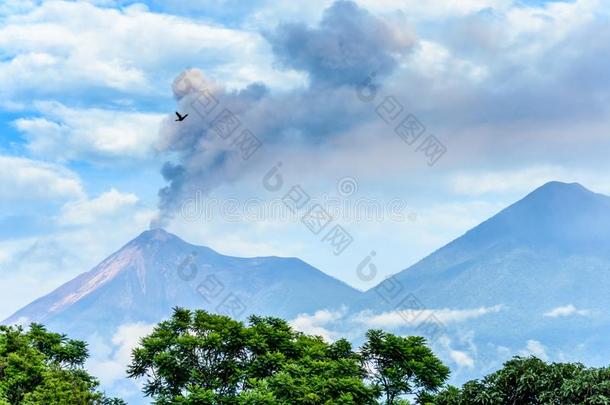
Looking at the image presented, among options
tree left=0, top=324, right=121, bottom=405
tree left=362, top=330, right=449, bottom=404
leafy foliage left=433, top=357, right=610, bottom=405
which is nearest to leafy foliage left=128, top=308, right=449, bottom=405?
tree left=362, top=330, right=449, bottom=404

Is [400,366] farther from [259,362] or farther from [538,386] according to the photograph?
[538,386]

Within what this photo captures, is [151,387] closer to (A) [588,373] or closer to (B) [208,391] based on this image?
(B) [208,391]

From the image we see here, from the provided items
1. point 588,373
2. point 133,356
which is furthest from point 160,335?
point 588,373

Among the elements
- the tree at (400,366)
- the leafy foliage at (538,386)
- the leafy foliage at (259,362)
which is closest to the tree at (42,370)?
the leafy foliage at (259,362)

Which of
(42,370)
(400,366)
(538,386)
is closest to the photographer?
(538,386)

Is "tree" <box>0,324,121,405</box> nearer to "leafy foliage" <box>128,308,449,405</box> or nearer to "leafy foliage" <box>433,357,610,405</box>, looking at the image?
"leafy foliage" <box>128,308,449,405</box>

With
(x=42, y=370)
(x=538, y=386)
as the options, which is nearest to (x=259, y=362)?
(x=42, y=370)

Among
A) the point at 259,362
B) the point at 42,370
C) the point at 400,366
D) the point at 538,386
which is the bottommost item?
the point at 538,386
